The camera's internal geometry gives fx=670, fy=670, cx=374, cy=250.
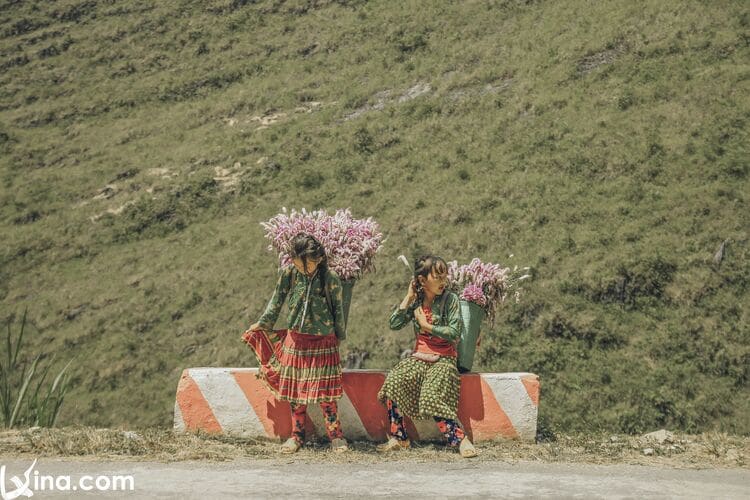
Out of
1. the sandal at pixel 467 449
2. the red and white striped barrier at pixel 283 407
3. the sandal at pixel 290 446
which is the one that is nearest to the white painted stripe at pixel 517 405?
the red and white striped barrier at pixel 283 407

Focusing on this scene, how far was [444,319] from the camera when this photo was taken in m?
6.14

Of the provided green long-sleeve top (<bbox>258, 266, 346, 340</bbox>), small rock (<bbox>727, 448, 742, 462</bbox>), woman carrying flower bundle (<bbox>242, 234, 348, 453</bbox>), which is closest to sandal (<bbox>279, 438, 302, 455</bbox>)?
woman carrying flower bundle (<bbox>242, 234, 348, 453</bbox>)

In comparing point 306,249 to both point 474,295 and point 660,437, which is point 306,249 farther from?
point 660,437

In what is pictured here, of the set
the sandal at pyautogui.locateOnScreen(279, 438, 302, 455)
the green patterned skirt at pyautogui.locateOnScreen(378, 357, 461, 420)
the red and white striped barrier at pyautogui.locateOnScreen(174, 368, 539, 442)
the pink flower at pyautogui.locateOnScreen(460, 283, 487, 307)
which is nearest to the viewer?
the sandal at pyautogui.locateOnScreen(279, 438, 302, 455)

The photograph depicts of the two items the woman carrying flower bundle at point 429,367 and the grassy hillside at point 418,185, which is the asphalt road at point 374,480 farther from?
the grassy hillside at point 418,185

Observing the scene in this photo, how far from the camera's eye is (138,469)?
4879 mm

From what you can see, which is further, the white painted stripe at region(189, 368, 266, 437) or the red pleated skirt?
the white painted stripe at region(189, 368, 266, 437)

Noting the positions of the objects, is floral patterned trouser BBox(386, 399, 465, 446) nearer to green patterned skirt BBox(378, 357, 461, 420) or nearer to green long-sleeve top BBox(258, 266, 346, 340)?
green patterned skirt BBox(378, 357, 461, 420)

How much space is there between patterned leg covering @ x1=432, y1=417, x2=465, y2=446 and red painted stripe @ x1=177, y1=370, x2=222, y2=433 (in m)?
2.05

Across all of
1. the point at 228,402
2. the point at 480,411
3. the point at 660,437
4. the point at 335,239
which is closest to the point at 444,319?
the point at 480,411

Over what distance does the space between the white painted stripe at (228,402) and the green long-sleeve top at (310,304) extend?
65 centimetres

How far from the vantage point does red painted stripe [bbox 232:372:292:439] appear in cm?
621

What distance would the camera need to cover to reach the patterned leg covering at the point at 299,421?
19.3ft

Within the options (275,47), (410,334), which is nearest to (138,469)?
(410,334)
